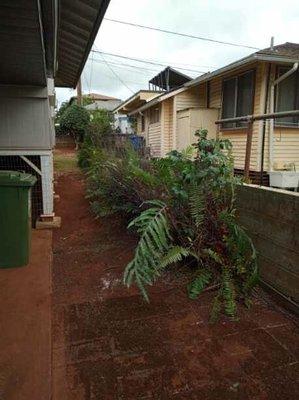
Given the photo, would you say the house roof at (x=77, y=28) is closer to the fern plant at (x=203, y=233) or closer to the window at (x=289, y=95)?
the fern plant at (x=203, y=233)

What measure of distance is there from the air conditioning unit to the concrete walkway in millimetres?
4586

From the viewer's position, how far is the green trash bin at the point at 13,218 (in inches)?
163

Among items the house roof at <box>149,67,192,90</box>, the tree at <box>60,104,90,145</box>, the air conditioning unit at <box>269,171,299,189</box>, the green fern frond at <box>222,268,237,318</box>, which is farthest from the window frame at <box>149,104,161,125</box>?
the green fern frond at <box>222,268,237,318</box>

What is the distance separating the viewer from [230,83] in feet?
32.3

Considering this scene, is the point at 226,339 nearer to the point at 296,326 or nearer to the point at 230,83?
the point at 296,326

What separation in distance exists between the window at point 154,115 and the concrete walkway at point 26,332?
Result: 40.6 feet

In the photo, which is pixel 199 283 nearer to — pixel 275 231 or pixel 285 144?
pixel 275 231

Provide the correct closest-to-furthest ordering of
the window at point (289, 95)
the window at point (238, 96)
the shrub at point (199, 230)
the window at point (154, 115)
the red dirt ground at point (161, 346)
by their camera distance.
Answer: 1. the red dirt ground at point (161, 346)
2. the shrub at point (199, 230)
3. the window at point (289, 95)
4. the window at point (238, 96)
5. the window at point (154, 115)

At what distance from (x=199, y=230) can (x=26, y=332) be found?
6.78 ft

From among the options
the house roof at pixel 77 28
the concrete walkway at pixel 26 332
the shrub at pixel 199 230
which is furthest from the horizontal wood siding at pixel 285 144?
the concrete walkway at pixel 26 332

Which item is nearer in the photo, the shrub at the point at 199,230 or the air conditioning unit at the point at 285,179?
the shrub at the point at 199,230

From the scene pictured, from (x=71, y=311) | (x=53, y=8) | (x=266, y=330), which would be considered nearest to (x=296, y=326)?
(x=266, y=330)

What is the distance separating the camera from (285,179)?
6.30m

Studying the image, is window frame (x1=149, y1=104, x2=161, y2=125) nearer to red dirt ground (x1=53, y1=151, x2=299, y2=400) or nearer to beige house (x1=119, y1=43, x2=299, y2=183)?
beige house (x1=119, y1=43, x2=299, y2=183)
